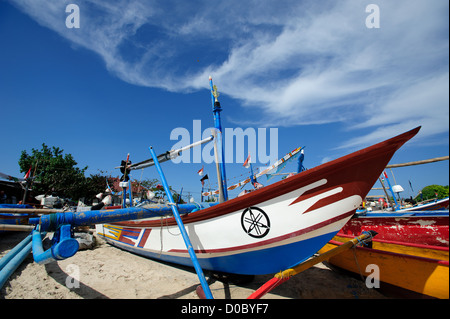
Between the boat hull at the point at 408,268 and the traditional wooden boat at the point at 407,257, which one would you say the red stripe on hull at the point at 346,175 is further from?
the boat hull at the point at 408,268

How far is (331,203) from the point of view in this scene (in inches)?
113

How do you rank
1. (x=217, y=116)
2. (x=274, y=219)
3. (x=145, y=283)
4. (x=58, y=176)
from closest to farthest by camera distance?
(x=274, y=219) → (x=145, y=283) → (x=217, y=116) → (x=58, y=176)

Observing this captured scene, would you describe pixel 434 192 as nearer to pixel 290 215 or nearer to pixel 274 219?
pixel 290 215

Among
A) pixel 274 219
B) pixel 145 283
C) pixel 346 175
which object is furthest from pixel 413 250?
pixel 145 283

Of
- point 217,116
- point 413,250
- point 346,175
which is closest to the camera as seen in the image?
point 346,175

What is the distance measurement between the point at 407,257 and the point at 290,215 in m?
1.85

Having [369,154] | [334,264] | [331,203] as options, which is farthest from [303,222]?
[334,264]

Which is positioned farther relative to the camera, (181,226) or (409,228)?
(409,228)

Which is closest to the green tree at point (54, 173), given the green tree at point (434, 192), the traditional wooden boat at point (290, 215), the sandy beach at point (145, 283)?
the sandy beach at point (145, 283)

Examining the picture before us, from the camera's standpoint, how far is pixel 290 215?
2986 mm

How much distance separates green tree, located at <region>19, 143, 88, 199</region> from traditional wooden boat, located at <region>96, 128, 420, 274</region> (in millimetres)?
28070

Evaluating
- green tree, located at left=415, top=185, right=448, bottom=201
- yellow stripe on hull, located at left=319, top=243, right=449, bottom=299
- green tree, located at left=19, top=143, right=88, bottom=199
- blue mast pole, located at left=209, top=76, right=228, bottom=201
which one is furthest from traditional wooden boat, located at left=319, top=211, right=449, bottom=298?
green tree, located at left=415, top=185, right=448, bottom=201

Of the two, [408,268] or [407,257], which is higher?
[407,257]
